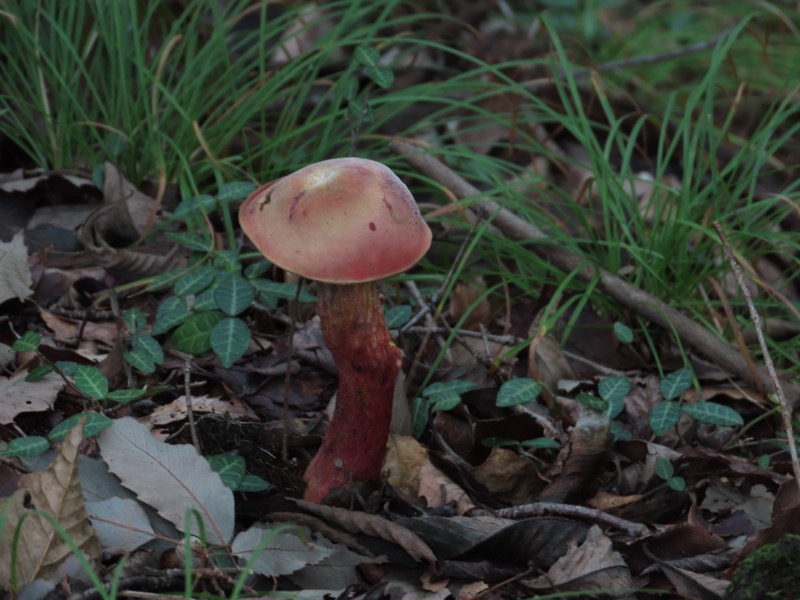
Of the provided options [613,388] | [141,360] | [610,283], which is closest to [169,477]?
[141,360]

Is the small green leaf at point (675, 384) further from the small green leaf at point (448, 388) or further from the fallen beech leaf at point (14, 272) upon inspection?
the fallen beech leaf at point (14, 272)

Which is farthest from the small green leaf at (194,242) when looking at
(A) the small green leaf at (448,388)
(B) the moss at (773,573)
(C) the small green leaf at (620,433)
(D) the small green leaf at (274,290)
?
(B) the moss at (773,573)

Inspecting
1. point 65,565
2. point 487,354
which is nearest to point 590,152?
point 487,354

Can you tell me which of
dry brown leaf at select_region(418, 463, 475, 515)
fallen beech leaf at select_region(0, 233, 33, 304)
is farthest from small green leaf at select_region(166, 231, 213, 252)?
dry brown leaf at select_region(418, 463, 475, 515)

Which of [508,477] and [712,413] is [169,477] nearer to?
[508,477]

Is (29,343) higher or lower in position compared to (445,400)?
higher
